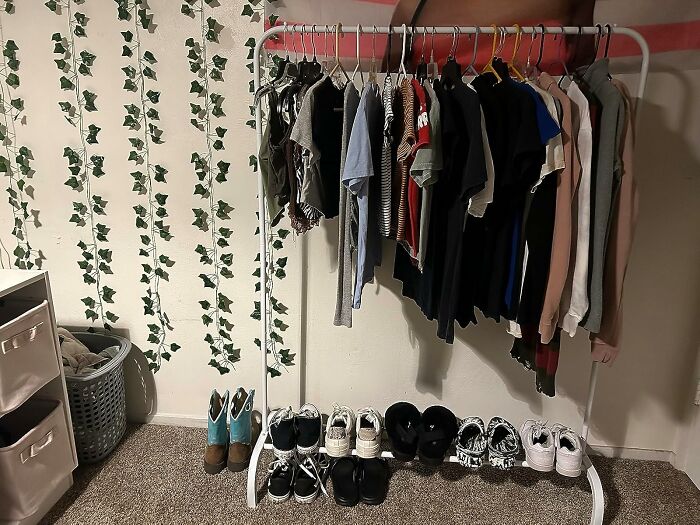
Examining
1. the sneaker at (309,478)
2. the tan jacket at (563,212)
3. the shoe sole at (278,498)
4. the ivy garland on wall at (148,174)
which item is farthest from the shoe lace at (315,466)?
the tan jacket at (563,212)

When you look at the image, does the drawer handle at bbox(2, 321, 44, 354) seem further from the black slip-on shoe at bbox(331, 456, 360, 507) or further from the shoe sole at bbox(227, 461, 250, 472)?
the black slip-on shoe at bbox(331, 456, 360, 507)

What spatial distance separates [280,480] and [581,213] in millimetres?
1399

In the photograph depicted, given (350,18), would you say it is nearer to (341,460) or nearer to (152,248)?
(152,248)

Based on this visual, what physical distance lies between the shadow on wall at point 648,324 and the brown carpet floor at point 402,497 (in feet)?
0.85

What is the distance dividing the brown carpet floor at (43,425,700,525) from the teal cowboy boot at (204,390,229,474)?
0.04 metres

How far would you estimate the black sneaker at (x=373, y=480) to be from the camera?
1841 mm

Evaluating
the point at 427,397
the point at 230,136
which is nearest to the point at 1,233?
the point at 230,136

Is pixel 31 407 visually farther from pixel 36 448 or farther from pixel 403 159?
pixel 403 159

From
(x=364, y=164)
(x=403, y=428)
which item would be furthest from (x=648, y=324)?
(x=364, y=164)

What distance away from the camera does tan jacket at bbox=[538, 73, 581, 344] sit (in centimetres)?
139

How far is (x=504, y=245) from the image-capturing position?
1.47 metres

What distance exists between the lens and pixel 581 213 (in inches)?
55.9

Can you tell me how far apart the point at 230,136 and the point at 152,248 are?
58 cm

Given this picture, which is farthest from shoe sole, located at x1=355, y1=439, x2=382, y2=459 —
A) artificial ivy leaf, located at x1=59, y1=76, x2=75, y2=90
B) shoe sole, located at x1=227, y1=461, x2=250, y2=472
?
artificial ivy leaf, located at x1=59, y1=76, x2=75, y2=90
